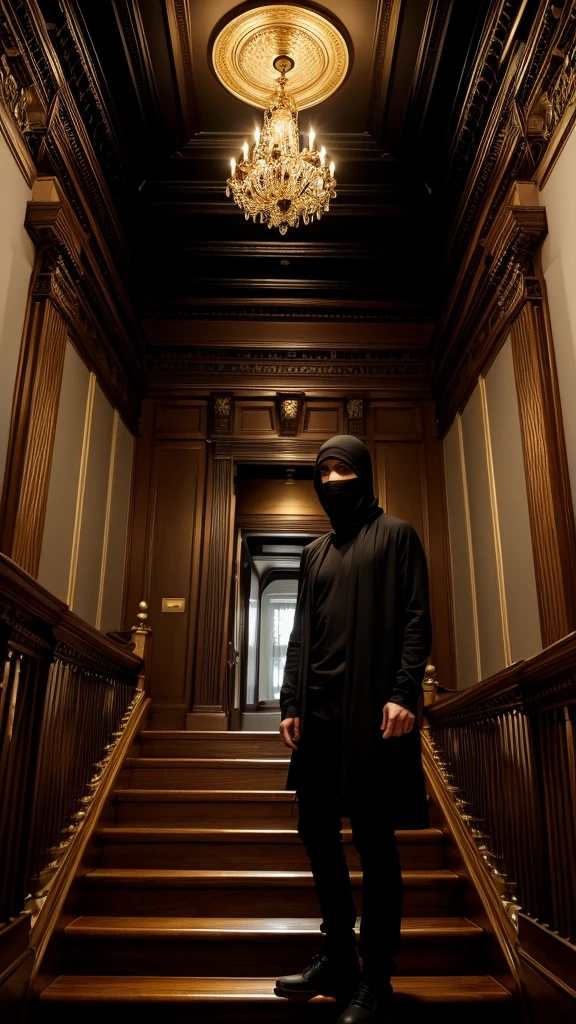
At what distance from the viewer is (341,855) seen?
2105mm

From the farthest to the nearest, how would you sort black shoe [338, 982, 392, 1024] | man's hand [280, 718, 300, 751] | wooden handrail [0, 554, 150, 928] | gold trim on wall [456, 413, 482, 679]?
1. gold trim on wall [456, 413, 482, 679]
2. man's hand [280, 718, 300, 751]
3. wooden handrail [0, 554, 150, 928]
4. black shoe [338, 982, 392, 1024]

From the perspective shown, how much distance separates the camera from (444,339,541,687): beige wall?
13.8 feet

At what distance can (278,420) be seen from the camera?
664 centimetres

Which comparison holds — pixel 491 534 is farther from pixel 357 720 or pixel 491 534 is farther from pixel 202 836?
pixel 357 720

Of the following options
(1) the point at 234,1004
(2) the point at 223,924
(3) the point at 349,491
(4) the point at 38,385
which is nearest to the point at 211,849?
(2) the point at 223,924

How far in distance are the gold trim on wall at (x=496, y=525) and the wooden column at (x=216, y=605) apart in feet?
7.58

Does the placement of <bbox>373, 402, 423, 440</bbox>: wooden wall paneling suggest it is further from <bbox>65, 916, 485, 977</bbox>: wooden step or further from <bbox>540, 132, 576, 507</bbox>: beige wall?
<bbox>65, 916, 485, 977</bbox>: wooden step

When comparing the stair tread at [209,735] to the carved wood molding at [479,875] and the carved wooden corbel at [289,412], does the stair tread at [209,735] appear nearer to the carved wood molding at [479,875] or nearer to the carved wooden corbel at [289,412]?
the carved wood molding at [479,875]

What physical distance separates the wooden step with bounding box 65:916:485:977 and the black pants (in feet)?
1.53

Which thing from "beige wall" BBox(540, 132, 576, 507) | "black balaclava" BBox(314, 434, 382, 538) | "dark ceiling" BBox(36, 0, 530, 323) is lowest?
"black balaclava" BBox(314, 434, 382, 538)

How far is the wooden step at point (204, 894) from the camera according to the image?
2.79 m

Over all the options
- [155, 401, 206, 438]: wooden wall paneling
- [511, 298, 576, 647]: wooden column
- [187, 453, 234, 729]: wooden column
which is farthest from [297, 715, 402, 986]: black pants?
[155, 401, 206, 438]: wooden wall paneling

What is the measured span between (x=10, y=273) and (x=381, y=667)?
9.15ft

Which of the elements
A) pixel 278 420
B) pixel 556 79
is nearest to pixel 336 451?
pixel 556 79
